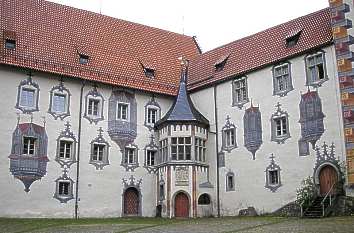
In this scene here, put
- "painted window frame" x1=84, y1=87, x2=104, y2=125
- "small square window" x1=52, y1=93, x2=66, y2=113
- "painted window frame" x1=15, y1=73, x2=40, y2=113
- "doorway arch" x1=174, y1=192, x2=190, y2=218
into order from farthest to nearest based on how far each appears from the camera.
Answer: "painted window frame" x1=84, y1=87, x2=104, y2=125
"doorway arch" x1=174, y1=192, x2=190, y2=218
"small square window" x1=52, y1=93, x2=66, y2=113
"painted window frame" x1=15, y1=73, x2=40, y2=113

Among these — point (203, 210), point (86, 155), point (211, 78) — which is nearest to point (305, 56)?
point (211, 78)

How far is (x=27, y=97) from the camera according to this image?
2755 cm

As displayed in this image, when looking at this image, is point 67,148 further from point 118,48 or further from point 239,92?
point 239,92

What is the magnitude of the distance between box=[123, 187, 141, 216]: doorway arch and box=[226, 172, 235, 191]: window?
5482 millimetres

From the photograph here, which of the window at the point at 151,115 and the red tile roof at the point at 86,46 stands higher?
the red tile roof at the point at 86,46

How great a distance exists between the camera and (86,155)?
94.1 ft

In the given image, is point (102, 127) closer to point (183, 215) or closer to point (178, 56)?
point (183, 215)

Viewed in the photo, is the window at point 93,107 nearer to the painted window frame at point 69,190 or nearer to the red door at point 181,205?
Result: the painted window frame at point 69,190

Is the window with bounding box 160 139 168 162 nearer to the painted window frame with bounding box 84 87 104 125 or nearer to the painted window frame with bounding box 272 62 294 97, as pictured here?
the painted window frame with bounding box 84 87 104 125

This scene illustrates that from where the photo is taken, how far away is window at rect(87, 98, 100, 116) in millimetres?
29539

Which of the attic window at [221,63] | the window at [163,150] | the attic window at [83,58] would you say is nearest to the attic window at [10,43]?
the attic window at [83,58]

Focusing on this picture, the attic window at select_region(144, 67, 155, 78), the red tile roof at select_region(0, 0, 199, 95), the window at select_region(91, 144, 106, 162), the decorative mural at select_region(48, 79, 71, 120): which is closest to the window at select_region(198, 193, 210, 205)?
the window at select_region(91, 144, 106, 162)

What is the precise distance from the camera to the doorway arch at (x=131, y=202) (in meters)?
29.7

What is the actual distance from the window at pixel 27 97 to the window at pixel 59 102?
4.05 feet
